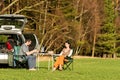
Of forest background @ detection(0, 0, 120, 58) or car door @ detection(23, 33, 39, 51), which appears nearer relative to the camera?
car door @ detection(23, 33, 39, 51)

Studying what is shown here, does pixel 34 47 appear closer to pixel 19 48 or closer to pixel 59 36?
pixel 19 48

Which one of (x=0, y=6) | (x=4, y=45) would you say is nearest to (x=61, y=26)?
(x=0, y=6)

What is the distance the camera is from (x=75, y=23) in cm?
4897

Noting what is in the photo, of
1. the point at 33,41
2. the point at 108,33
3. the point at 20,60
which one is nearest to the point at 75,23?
the point at 108,33

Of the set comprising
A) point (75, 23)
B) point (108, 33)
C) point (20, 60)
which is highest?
point (20, 60)

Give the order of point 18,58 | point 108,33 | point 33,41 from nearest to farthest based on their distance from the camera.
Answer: point 18,58
point 33,41
point 108,33

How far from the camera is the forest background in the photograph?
126 ft

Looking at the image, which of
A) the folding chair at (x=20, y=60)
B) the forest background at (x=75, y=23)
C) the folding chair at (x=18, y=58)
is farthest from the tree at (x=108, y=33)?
the folding chair at (x=18, y=58)

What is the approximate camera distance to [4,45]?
1814 centimetres

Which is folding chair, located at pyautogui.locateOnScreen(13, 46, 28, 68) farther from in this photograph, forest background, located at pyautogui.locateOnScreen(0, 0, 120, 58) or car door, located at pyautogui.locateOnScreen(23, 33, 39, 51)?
forest background, located at pyautogui.locateOnScreen(0, 0, 120, 58)

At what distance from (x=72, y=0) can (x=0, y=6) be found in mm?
11747

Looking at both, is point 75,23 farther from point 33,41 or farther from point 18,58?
point 18,58

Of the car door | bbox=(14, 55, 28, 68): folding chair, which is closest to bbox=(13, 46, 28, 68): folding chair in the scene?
bbox=(14, 55, 28, 68): folding chair

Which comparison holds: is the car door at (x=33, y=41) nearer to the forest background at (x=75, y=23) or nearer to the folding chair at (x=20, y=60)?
the folding chair at (x=20, y=60)
